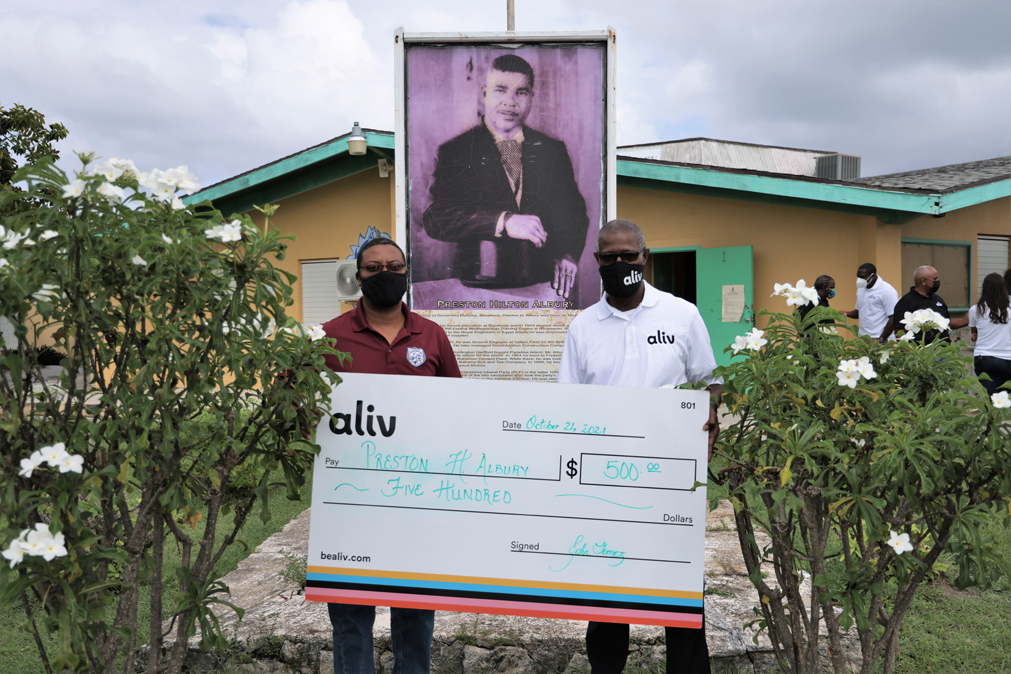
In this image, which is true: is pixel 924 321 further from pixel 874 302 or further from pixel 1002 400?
pixel 874 302

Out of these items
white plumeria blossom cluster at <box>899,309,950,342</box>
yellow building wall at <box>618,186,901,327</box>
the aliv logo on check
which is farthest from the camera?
yellow building wall at <box>618,186,901,327</box>

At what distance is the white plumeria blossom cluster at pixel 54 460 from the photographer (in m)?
1.69

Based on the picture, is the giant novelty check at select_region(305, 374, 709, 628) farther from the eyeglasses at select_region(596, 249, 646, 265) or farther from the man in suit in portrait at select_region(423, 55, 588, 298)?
the man in suit in portrait at select_region(423, 55, 588, 298)

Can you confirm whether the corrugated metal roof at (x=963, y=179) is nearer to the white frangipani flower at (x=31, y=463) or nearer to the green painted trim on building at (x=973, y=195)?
the green painted trim on building at (x=973, y=195)

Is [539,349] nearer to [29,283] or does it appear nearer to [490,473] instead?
[490,473]

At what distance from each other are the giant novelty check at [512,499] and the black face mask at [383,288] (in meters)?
0.39

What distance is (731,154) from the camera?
26875 mm

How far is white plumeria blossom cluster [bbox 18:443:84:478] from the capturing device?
1.69 m

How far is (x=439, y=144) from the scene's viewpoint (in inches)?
167

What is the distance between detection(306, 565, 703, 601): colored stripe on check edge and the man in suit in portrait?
2.10 metres

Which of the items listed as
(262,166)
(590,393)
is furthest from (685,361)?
(262,166)

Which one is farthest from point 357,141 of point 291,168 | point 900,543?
point 900,543

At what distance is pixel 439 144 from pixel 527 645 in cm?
281

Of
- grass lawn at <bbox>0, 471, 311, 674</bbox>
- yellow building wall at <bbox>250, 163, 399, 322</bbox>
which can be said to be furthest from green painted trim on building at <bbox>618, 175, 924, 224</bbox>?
grass lawn at <bbox>0, 471, 311, 674</bbox>
